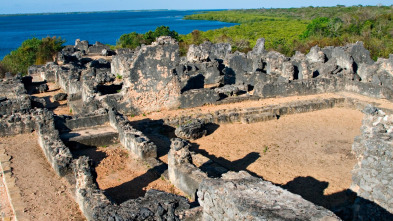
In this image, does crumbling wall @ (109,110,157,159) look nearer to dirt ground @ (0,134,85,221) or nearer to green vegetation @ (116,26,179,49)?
dirt ground @ (0,134,85,221)

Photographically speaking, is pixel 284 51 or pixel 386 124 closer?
pixel 386 124

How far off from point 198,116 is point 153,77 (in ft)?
8.62

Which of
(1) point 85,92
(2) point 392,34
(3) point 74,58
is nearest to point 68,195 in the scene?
(1) point 85,92

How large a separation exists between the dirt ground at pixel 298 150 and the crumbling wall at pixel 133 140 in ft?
6.31

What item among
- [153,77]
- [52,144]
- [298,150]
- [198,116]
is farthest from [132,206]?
[153,77]

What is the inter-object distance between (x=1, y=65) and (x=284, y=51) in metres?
24.4

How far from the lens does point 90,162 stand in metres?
9.92

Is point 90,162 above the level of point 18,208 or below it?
above

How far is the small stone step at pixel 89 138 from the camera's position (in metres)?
13.3

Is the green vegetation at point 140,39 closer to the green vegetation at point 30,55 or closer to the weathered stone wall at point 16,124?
the green vegetation at point 30,55

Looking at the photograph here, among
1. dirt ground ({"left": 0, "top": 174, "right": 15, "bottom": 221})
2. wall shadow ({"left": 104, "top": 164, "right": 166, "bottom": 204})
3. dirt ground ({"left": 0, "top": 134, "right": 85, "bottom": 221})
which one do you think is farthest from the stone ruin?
dirt ground ({"left": 0, "top": 174, "right": 15, "bottom": 221})

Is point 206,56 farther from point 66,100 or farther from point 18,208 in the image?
point 18,208

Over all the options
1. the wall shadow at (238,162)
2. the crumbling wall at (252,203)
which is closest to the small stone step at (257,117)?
the wall shadow at (238,162)

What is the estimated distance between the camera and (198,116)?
16.2 meters
